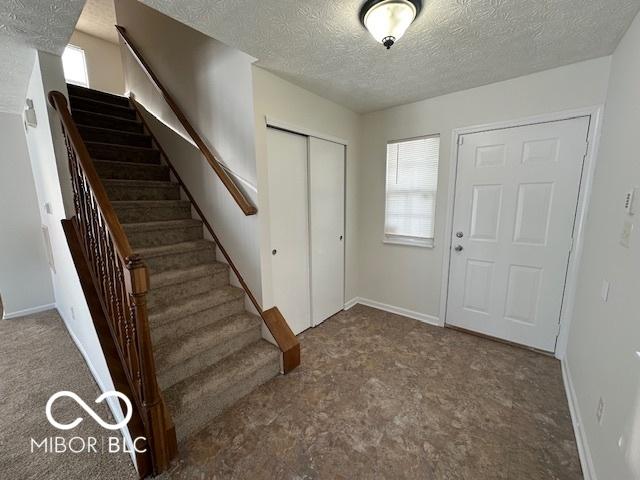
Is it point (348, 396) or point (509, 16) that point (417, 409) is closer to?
point (348, 396)

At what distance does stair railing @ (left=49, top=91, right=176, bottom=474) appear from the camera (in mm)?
1165

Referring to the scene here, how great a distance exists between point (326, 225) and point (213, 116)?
1438 mm

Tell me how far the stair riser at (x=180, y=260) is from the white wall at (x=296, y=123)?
2.17 ft

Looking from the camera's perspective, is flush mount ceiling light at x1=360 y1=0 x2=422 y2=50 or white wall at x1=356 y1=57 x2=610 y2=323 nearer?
flush mount ceiling light at x1=360 y1=0 x2=422 y2=50

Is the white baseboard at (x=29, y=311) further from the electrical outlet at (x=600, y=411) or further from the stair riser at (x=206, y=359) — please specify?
the electrical outlet at (x=600, y=411)

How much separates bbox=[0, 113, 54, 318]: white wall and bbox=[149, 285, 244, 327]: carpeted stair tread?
2.56 metres

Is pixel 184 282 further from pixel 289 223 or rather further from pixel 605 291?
pixel 605 291

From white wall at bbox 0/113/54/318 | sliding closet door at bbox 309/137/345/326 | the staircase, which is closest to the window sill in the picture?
sliding closet door at bbox 309/137/345/326

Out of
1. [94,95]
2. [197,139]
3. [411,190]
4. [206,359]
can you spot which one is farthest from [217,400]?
[94,95]

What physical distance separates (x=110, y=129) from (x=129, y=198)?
3.73 feet

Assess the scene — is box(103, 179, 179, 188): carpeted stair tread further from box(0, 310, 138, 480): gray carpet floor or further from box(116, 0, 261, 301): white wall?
box(0, 310, 138, 480): gray carpet floor

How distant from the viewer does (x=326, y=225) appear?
281 centimetres

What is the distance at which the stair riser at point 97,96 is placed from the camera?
10.6 feet

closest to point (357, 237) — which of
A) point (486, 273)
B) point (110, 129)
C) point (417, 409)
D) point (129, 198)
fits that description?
point (486, 273)
